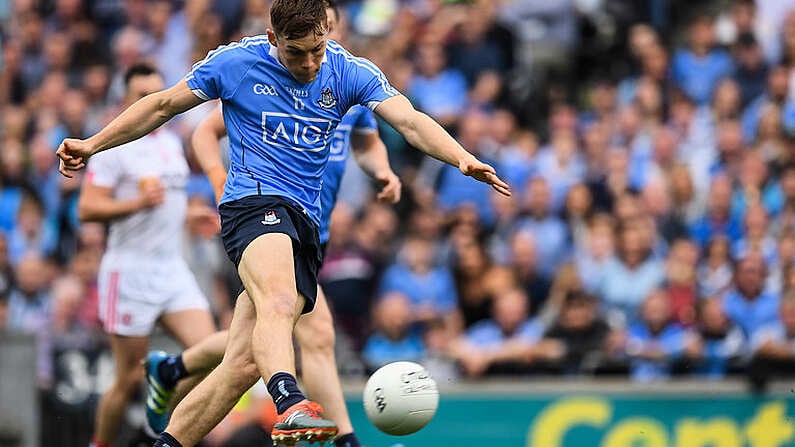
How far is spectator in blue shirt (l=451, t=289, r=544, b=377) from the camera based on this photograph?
39.4 ft

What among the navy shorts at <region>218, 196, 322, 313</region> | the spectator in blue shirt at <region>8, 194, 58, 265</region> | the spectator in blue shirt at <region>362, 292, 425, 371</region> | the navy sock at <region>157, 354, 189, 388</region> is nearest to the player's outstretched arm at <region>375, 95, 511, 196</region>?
the navy shorts at <region>218, 196, 322, 313</region>

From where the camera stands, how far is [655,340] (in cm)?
1216

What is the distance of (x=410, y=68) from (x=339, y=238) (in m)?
2.77

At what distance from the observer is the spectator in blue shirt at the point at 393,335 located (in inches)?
492

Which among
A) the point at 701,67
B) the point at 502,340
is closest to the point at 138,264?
the point at 502,340

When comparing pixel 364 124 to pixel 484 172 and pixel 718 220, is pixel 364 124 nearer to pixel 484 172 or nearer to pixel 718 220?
pixel 484 172

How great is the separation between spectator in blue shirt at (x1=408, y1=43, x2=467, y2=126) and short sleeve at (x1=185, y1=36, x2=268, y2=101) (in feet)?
24.8

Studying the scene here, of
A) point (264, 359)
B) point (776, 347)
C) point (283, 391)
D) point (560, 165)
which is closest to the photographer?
point (283, 391)

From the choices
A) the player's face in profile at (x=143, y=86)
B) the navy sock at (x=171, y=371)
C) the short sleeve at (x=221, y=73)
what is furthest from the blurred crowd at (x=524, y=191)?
the short sleeve at (x=221, y=73)

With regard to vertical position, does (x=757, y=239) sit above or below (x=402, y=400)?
above

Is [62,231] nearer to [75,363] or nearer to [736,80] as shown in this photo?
[75,363]

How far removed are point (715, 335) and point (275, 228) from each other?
18.7 ft

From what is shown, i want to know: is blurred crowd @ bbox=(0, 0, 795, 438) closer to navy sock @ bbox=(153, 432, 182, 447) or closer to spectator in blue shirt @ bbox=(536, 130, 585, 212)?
spectator in blue shirt @ bbox=(536, 130, 585, 212)

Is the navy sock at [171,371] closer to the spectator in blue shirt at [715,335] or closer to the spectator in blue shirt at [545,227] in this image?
the spectator in blue shirt at [715,335]
